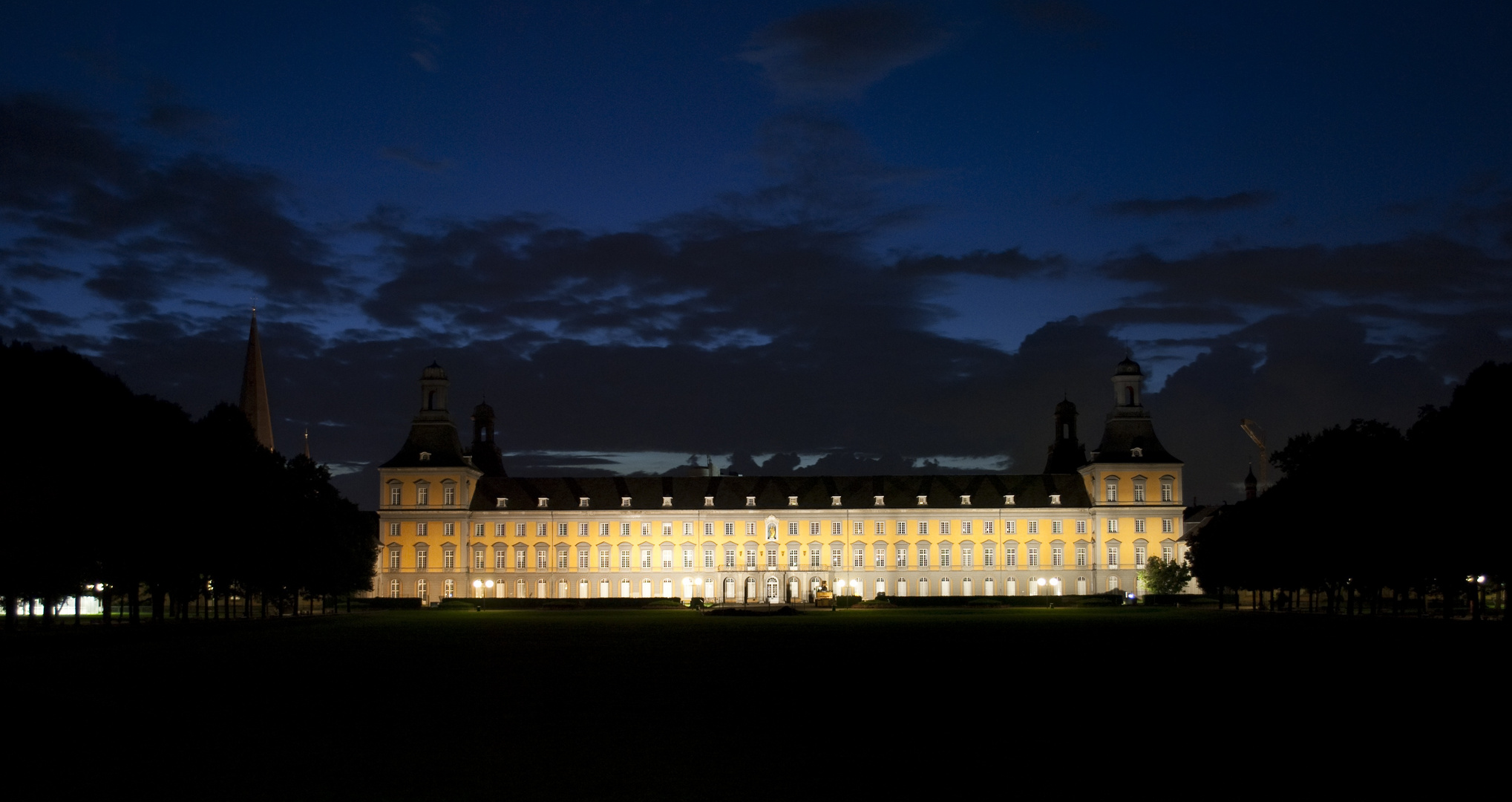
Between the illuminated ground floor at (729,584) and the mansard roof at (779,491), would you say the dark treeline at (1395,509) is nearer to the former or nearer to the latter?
the illuminated ground floor at (729,584)

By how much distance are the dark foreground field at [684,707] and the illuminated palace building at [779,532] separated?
9084 cm

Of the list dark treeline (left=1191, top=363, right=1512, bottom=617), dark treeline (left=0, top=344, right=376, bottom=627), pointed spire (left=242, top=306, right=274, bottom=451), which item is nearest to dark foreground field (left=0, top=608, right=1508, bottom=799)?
dark treeline (left=0, top=344, right=376, bottom=627)

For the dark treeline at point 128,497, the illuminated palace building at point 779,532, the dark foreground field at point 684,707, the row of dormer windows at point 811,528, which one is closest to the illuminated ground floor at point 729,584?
the illuminated palace building at point 779,532

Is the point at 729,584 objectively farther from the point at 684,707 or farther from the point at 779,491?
the point at 684,707

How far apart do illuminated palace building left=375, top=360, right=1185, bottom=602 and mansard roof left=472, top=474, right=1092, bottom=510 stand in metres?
0.19

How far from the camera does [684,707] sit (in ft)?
75.0

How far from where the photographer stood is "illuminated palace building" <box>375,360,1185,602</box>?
135500 millimetres

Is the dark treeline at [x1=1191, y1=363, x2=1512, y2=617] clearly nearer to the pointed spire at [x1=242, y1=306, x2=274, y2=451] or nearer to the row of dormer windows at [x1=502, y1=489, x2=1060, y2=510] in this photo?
the row of dormer windows at [x1=502, y1=489, x2=1060, y2=510]

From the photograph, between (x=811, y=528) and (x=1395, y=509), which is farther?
(x=811, y=528)

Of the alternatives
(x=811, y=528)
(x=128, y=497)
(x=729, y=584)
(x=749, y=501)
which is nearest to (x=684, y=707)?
(x=128, y=497)

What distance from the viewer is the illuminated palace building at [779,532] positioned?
135500mm

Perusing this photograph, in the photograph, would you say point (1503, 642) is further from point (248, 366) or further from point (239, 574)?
point (248, 366)

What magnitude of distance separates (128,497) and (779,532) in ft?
288

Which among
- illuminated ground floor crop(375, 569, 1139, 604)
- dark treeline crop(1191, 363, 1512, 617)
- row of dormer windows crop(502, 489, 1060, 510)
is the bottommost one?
illuminated ground floor crop(375, 569, 1139, 604)
